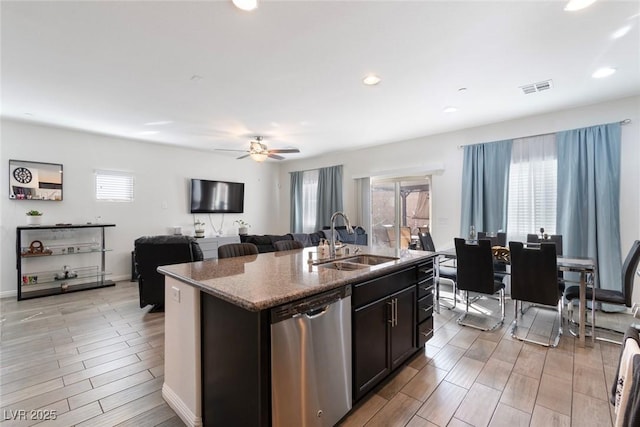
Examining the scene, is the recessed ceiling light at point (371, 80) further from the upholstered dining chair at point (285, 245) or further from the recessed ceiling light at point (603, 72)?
the recessed ceiling light at point (603, 72)

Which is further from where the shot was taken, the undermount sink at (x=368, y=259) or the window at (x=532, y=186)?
the window at (x=532, y=186)

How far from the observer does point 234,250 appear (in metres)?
2.92

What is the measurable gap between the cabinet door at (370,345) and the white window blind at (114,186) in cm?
569

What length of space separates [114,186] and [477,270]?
6.41 meters

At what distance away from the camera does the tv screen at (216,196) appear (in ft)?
21.4

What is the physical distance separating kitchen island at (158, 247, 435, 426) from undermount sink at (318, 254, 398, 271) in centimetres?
1

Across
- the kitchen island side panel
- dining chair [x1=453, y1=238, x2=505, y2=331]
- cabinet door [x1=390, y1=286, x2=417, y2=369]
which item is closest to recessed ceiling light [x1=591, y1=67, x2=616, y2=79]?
dining chair [x1=453, y1=238, x2=505, y2=331]

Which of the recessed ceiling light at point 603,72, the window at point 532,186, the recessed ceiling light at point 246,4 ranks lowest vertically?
the window at point 532,186

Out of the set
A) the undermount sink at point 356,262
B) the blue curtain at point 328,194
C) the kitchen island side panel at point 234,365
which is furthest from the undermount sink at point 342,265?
the blue curtain at point 328,194

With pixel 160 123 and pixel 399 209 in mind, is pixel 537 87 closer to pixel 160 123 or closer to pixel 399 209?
pixel 399 209

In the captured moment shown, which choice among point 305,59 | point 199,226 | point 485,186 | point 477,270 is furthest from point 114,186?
point 485,186

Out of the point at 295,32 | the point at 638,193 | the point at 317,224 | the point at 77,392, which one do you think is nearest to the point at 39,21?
the point at 295,32

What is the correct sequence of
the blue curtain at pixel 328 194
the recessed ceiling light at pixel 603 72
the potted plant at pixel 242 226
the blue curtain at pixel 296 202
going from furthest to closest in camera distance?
the blue curtain at pixel 296 202, the potted plant at pixel 242 226, the blue curtain at pixel 328 194, the recessed ceiling light at pixel 603 72

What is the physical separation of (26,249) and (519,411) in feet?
22.2
